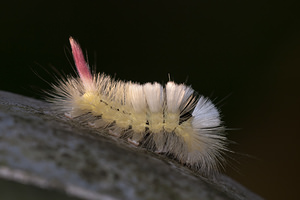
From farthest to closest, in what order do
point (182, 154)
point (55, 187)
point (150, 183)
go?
point (182, 154), point (150, 183), point (55, 187)

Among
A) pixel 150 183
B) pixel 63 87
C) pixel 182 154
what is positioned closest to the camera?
pixel 150 183

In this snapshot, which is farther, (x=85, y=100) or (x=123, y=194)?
(x=85, y=100)

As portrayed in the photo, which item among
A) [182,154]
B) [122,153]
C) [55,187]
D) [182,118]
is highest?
[182,118]

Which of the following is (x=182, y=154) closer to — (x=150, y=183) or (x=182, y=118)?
(x=182, y=118)

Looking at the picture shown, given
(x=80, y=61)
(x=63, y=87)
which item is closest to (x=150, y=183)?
(x=80, y=61)

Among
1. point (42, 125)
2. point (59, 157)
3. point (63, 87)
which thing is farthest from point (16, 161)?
point (63, 87)

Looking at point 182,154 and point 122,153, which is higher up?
point 182,154

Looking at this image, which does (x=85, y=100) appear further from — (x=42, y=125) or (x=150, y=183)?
(x=150, y=183)
